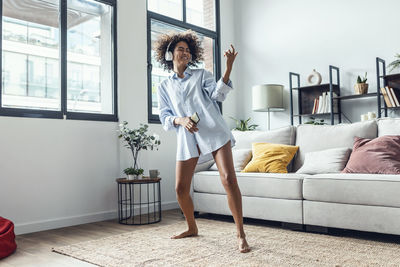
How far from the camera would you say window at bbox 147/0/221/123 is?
14.3 feet

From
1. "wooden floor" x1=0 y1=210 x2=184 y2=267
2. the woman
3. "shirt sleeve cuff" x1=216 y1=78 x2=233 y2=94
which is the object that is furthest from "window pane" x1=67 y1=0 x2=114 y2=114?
"shirt sleeve cuff" x1=216 y1=78 x2=233 y2=94

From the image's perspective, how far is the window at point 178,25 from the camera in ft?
14.3

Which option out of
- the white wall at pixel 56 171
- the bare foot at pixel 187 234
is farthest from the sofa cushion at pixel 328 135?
the white wall at pixel 56 171

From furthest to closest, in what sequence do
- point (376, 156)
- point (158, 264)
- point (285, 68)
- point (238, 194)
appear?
point (285, 68)
point (376, 156)
point (238, 194)
point (158, 264)

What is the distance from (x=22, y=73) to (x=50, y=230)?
1.33 meters

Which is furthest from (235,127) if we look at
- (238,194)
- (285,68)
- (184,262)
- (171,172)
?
(184,262)

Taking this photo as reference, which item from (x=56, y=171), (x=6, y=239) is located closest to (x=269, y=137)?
(x=56, y=171)

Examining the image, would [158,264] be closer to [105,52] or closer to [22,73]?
[22,73]

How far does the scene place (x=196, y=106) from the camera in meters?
2.53

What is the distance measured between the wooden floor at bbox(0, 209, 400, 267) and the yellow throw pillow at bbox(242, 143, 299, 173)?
1.51 feet

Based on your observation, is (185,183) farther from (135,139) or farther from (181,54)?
(135,139)

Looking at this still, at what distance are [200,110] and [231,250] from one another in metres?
0.89

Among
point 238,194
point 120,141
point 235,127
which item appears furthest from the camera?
point 235,127

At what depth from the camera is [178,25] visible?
4.75 metres
